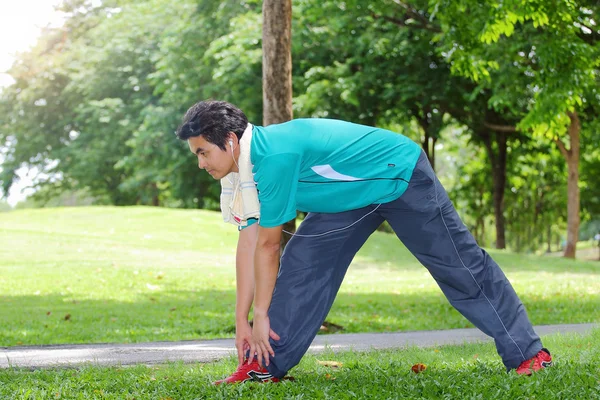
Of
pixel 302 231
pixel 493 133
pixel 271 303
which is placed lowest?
pixel 271 303

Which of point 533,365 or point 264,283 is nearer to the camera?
point 264,283

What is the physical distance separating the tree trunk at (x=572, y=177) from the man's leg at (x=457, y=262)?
19.4 metres

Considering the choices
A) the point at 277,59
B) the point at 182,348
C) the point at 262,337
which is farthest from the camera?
the point at 277,59

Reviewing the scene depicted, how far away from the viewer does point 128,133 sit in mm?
37250

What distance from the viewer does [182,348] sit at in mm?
7160

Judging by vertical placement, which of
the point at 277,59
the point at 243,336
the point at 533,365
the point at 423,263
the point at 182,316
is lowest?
the point at 182,316

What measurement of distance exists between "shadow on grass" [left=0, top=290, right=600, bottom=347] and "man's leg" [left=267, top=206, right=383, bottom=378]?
13.3ft

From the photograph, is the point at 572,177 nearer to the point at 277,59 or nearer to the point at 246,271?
the point at 277,59

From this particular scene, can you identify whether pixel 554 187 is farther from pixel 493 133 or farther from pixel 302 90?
pixel 302 90

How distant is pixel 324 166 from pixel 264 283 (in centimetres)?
71

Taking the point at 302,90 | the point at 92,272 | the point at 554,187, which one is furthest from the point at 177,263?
the point at 554,187

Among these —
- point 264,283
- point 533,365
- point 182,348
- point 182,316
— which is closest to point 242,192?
point 264,283

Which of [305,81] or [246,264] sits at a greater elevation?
[305,81]

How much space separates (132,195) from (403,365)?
123ft
